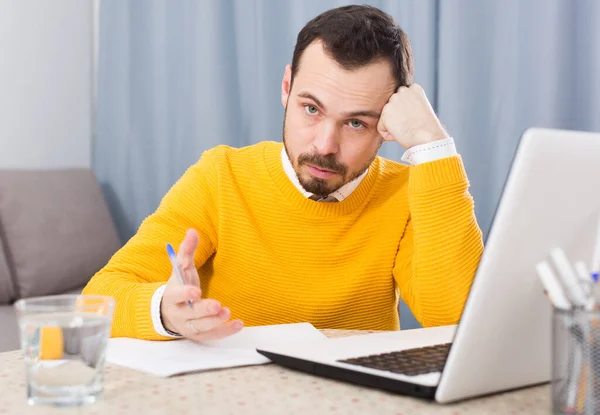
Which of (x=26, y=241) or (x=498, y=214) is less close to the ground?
(x=498, y=214)

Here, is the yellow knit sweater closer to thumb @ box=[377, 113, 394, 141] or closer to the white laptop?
thumb @ box=[377, 113, 394, 141]

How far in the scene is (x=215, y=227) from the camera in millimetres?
1534

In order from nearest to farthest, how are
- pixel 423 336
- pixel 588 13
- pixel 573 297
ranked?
pixel 573 297, pixel 423 336, pixel 588 13

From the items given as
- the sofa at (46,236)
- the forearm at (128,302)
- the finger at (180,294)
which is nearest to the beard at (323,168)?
the forearm at (128,302)

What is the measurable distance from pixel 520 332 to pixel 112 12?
2.68 meters

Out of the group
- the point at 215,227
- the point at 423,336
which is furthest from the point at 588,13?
the point at 423,336

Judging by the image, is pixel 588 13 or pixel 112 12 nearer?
pixel 588 13

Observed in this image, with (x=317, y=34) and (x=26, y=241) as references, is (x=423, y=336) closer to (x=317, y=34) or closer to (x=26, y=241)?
(x=317, y=34)

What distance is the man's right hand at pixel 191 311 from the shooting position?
3.06 ft

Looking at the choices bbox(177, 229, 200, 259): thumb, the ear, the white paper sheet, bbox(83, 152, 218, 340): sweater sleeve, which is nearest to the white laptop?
the white paper sheet

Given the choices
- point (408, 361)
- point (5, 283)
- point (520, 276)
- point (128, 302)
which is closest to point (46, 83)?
point (5, 283)

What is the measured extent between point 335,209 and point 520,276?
0.87 meters

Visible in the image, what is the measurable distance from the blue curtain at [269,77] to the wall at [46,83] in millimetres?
100

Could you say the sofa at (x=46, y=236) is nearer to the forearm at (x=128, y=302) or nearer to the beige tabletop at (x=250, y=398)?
the forearm at (x=128, y=302)
